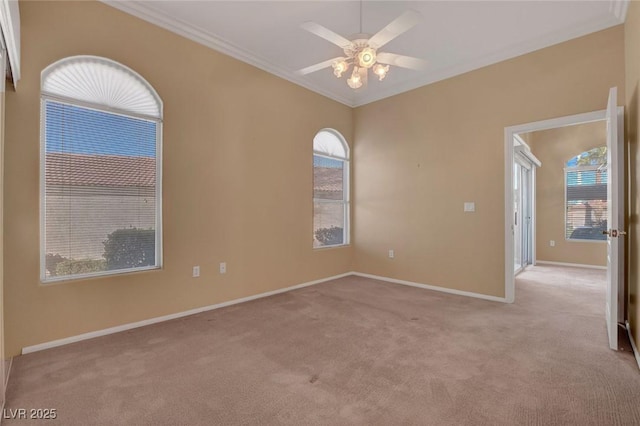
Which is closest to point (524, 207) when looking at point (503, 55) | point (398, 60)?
point (503, 55)

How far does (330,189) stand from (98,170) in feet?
10.3

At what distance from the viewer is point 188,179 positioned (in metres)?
3.14

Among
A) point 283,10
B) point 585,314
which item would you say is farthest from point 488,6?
point 585,314

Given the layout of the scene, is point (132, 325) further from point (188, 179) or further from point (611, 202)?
point (611, 202)

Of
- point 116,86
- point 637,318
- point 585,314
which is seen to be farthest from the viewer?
point 585,314

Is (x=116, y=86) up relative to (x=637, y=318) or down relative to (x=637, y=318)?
up

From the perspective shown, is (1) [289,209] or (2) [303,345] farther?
(1) [289,209]

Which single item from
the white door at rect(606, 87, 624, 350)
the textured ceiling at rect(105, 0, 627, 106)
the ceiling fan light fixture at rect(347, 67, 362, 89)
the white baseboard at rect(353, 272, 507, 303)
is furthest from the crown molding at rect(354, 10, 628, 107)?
the white baseboard at rect(353, 272, 507, 303)

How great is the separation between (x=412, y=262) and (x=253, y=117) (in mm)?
3030

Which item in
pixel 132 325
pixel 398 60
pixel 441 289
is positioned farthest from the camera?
pixel 441 289

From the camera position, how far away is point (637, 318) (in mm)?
2229

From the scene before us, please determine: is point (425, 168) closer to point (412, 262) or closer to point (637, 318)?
point (412, 262)

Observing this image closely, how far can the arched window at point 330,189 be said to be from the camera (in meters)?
4.67

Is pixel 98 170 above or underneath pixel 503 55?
underneath
